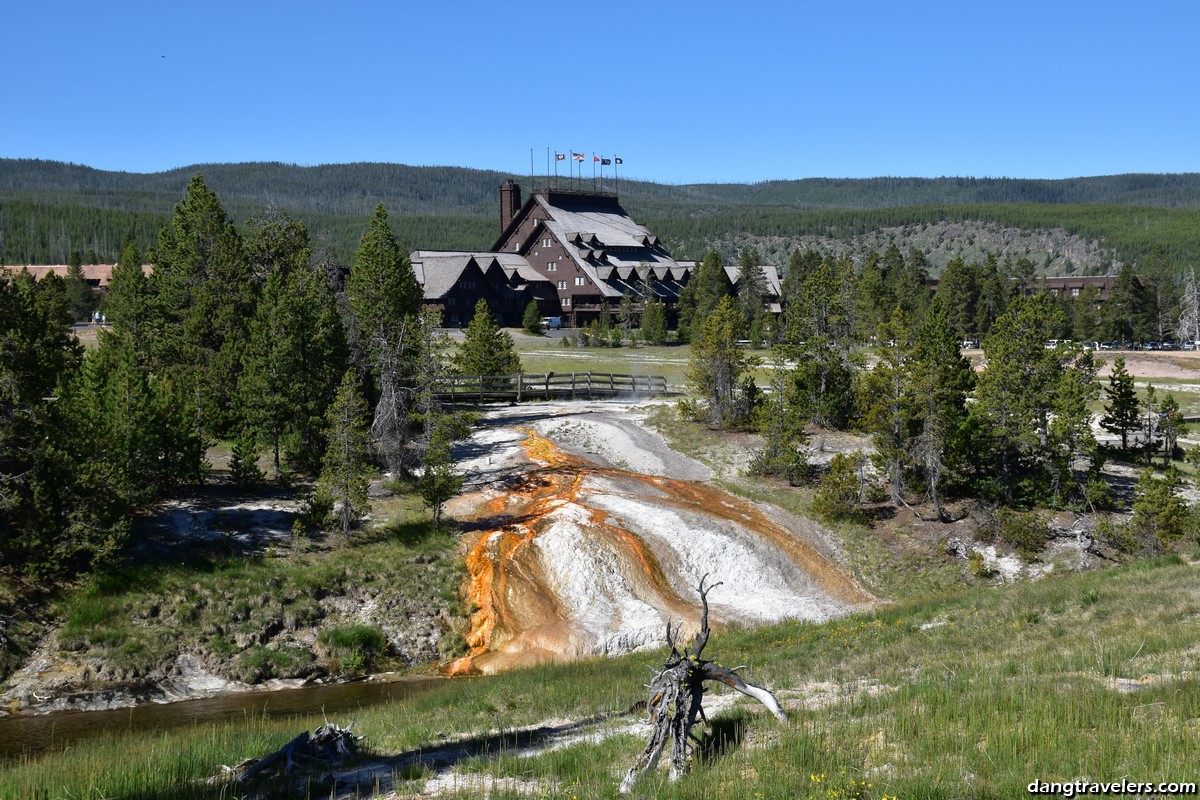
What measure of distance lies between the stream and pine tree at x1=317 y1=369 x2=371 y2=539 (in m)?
7.22

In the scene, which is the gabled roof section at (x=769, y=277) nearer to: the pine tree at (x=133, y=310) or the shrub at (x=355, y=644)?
the pine tree at (x=133, y=310)

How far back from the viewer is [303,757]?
43.1ft

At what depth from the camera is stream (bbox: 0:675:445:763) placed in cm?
1900

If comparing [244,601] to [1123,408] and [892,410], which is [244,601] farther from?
[1123,408]

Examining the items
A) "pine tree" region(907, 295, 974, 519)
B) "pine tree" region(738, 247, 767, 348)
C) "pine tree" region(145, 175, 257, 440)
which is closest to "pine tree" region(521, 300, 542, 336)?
"pine tree" region(738, 247, 767, 348)

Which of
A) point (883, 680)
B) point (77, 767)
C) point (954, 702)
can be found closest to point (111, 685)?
point (77, 767)

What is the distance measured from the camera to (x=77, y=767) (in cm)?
1303

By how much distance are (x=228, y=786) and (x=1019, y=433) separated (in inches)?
1227

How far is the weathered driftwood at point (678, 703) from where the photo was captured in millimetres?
11039

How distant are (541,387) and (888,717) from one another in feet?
143

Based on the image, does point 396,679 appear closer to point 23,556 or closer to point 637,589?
point 637,589

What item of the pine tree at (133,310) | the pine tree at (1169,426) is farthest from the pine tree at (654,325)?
the pine tree at (1169,426)

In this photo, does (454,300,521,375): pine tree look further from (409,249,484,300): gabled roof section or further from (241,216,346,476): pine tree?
(409,249,484,300): gabled roof section

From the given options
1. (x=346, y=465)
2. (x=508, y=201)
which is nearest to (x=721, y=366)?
(x=346, y=465)
